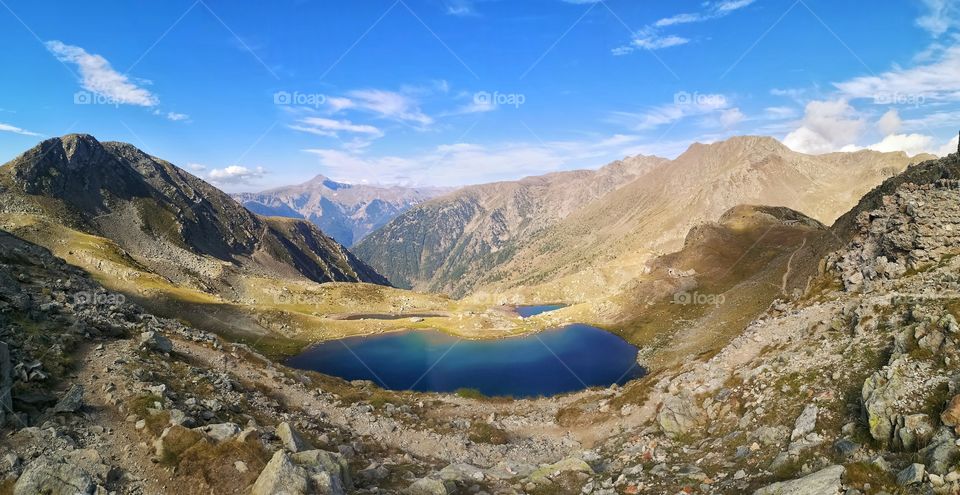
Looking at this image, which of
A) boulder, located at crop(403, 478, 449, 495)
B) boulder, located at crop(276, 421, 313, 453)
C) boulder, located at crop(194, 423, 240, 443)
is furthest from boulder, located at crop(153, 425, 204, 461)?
boulder, located at crop(403, 478, 449, 495)

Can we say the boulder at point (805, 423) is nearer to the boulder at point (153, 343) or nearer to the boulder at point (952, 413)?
the boulder at point (952, 413)

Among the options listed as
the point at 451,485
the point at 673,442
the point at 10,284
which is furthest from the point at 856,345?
the point at 10,284

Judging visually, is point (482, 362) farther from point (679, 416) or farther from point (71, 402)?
point (71, 402)

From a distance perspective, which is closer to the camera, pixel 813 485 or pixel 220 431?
pixel 813 485

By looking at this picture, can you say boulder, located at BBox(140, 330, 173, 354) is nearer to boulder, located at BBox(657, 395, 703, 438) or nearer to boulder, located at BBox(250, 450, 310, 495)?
boulder, located at BBox(250, 450, 310, 495)

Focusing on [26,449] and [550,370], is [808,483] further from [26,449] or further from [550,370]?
Result: [550,370]

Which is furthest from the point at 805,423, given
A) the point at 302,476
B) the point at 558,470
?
the point at 302,476
